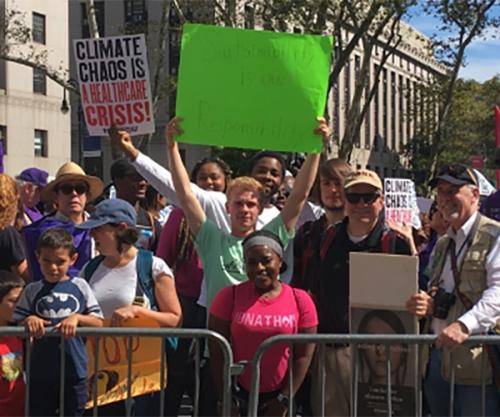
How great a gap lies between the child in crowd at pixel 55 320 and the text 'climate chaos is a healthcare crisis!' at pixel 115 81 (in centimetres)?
186

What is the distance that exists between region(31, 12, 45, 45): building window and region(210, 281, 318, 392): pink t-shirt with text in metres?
43.0

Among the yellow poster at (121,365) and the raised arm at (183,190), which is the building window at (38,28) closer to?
the raised arm at (183,190)

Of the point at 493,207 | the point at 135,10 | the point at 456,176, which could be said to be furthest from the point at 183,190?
the point at 135,10

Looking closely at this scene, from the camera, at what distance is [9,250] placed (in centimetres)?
561

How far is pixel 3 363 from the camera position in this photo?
4738 mm

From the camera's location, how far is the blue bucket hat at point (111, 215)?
16.4 feet

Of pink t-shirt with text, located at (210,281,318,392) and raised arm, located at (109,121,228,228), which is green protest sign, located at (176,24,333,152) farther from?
pink t-shirt with text, located at (210,281,318,392)

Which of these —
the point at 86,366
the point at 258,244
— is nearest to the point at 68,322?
the point at 86,366

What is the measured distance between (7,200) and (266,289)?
173 centimetres

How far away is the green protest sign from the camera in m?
5.25

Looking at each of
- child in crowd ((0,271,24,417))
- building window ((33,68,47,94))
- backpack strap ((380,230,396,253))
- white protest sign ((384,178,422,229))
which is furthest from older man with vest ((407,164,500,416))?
building window ((33,68,47,94))

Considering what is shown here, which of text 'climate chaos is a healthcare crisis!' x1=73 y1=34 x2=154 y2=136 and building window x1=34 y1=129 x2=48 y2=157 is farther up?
building window x1=34 y1=129 x2=48 y2=157

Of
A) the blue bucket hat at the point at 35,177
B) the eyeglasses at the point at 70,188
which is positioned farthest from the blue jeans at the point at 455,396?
the blue bucket hat at the point at 35,177

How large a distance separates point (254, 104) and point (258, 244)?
0.93 m
